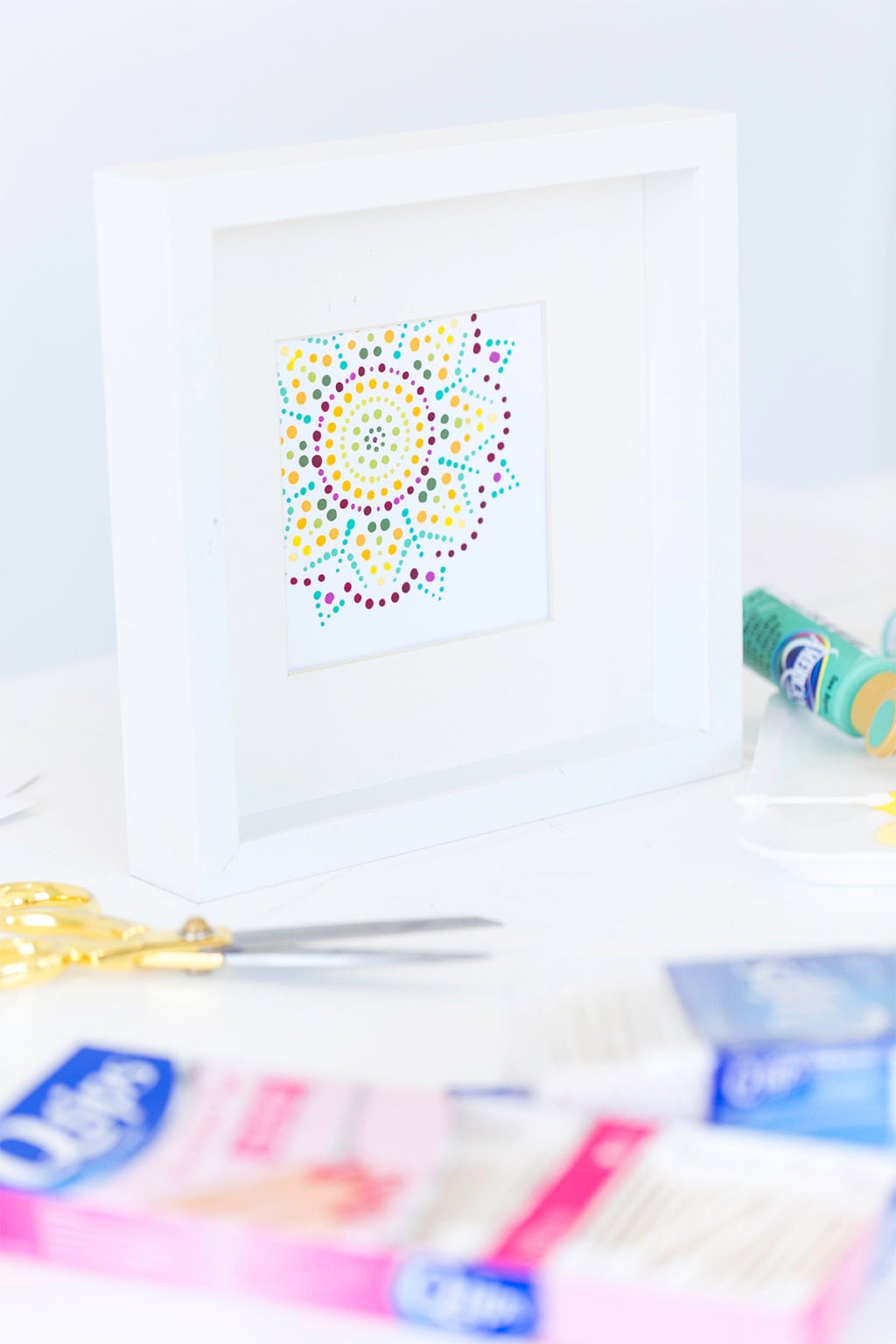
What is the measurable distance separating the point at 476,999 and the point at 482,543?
0.20 m

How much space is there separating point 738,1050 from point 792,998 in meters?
0.03

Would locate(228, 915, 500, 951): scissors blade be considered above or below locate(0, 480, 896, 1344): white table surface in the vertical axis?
above

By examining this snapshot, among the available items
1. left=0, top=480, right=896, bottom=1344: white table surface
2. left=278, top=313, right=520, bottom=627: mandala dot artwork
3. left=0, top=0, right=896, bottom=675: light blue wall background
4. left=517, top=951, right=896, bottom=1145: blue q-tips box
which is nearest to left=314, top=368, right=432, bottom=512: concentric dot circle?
left=278, top=313, right=520, bottom=627: mandala dot artwork

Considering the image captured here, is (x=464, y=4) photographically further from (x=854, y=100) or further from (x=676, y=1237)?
(x=676, y=1237)

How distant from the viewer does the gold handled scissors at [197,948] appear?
1.74 ft

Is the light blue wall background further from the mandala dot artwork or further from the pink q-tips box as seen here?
the pink q-tips box

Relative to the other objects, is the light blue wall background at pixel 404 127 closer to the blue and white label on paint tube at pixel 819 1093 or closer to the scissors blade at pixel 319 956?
the scissors blade at pixel 319 956

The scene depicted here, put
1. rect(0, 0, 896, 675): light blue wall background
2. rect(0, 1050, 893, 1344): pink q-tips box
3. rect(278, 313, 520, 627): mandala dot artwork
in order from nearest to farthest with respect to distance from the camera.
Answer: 1. rect(0, 1050, 893, 1344): pink q-tips box
2. rect(278, 313, 520, 627): mandala dot artwork
3. rect(0, 0, 896, 675): light blue wall background

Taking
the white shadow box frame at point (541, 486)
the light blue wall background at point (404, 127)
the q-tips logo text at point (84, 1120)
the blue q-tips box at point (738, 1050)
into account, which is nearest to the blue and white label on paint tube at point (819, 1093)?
the blue q-tips box at point (738, 1050)

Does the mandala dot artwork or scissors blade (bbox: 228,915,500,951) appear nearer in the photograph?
scissors blade (bbox: 228,915,500,951)

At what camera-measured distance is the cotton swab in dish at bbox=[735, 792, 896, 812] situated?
66cm

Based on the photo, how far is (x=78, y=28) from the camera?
39.6 inches

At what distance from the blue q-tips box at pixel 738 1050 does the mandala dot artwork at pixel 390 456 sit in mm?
226

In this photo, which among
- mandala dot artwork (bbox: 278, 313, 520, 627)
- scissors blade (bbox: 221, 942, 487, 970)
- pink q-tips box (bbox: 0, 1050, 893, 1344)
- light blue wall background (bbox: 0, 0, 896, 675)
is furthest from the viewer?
light blue wall background (bbox: 0, 0, 896, 675)
